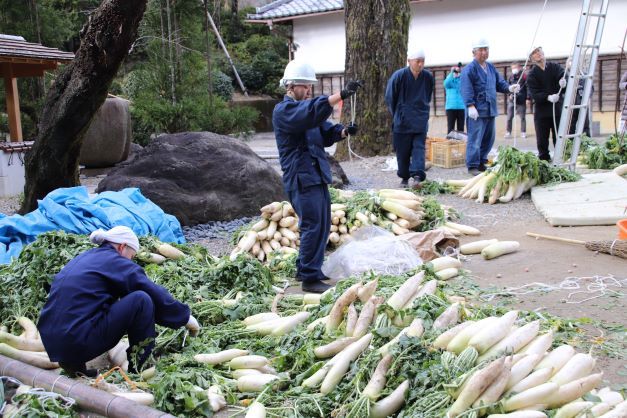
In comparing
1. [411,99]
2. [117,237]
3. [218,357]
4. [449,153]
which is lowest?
[218,357]

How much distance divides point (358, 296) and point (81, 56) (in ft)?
18.0

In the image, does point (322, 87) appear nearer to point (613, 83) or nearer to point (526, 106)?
point (526, 106)

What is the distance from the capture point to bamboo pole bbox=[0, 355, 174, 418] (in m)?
3.81

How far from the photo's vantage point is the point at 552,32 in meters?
17.2

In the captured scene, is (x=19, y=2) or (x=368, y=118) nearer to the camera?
(x=368, y=118)

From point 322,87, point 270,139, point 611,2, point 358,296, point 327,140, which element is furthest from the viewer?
point 270,139

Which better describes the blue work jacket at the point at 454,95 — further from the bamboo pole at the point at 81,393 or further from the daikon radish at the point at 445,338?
the bamboo pole at the point at 81,393

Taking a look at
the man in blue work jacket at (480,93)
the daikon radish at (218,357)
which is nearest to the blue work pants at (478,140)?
the man in blue work jacket at (480,93)

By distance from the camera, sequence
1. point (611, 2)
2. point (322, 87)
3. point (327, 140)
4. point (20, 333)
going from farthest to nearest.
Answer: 1. point (322, 87)
2. point (611, 2)
3. point (327, 140)
4. point (20, 333)

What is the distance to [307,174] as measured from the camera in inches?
242

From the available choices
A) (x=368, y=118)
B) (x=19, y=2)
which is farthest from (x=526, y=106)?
(x=19, y=2)

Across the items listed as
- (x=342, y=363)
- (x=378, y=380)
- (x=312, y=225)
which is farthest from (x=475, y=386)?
(x=312, y=225)

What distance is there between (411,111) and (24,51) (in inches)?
268

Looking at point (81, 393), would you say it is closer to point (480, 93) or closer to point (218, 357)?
point (218, 357)
